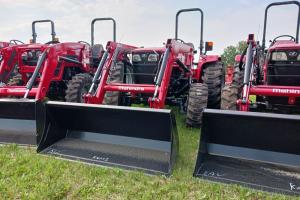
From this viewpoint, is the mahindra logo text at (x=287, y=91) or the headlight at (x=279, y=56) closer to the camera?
the mahindra logo text at (x=287, y=91)

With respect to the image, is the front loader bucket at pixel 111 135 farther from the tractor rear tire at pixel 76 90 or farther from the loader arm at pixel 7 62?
the loader arm at pixel 7 62

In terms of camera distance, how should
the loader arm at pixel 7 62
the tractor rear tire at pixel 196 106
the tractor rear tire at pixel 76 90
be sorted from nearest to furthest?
the tractor rear tire at pixel 196 106 < the tractor rear tire at pixel 76 90 < the loader arm at pixel 7 62

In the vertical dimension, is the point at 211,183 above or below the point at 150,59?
below

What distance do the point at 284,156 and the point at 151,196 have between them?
1383mm

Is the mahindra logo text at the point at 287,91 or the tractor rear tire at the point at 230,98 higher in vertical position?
the mahindra logo text at the point at 287,91

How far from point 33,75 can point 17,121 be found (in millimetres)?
1053

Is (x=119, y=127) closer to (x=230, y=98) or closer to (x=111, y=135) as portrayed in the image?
(x=111, y=135)

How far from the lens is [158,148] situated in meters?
3.20

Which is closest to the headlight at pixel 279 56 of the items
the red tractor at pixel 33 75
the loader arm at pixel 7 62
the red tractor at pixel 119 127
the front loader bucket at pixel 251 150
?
the red tractor at pixel 119 127

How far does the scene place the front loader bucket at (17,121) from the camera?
3723 mm

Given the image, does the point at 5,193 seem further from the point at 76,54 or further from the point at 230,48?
the point at 230,48

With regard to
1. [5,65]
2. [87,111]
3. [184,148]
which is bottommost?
[184,148]

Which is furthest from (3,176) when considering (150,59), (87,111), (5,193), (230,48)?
(230,48)

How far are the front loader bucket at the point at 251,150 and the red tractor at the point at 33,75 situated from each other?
218 centimetres
